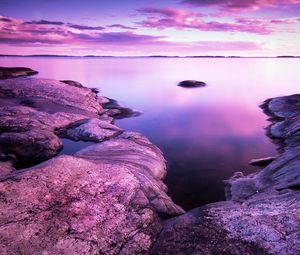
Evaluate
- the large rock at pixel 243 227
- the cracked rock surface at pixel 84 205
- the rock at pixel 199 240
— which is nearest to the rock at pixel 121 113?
the cracked rock surface at pixel 84 205

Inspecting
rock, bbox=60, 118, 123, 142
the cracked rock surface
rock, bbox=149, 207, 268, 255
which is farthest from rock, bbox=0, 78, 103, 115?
rock, bbox=149, 207, 268, 255

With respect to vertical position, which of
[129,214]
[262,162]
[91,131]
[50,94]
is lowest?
[262,162]

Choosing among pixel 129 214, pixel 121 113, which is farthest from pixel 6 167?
pixel 121 113

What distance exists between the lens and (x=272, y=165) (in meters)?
15.3

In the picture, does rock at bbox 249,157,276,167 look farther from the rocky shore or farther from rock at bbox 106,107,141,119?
rock at bbox 106,107,141,119

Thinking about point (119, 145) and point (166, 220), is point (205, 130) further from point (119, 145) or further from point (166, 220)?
point (166, 220)

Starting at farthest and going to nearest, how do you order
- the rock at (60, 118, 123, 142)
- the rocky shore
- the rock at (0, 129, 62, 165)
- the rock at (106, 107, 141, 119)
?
the rock at (106, 107, 141, 119) < the rock at (60, 118, 123, 142) < the rock at (0, 129, 62, 165) < the rocky shore

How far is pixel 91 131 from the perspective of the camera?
2156 cm

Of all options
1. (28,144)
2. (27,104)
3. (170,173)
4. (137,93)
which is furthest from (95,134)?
(137,93)

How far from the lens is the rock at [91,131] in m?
21.1

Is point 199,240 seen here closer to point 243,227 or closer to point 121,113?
point 243,227

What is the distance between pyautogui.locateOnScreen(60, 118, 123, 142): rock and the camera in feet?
69.1

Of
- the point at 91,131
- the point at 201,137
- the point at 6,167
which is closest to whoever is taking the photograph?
the point at 6,167

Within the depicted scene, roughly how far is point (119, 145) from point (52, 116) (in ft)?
29.8
